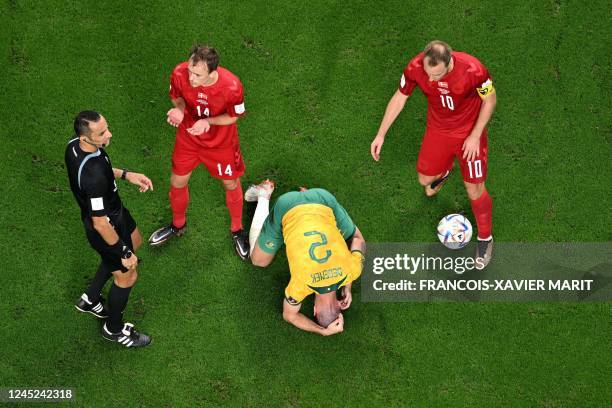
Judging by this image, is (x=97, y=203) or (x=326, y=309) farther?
(x=326, y=309)

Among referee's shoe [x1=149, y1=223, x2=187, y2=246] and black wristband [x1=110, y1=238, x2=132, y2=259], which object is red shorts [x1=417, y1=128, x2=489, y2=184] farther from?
black wristband [x1=110, y1=238, x2=132, y2=259]

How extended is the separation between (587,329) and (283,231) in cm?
339

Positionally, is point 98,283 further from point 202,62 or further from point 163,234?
point 202,62

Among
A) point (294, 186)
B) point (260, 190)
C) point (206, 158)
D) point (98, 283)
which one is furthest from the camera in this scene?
point (294, 186)

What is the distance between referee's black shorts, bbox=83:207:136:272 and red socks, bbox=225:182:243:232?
1.04 m

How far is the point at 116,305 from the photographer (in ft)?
22.6

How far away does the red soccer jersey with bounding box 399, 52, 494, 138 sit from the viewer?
644cm

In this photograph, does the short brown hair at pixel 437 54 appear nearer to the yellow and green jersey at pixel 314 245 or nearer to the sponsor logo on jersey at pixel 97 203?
the yellow and green jersey at pixel 314 245

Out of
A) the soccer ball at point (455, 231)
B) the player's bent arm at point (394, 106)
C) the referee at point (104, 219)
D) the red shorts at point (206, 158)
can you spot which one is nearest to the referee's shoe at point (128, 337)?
the referee at point (104, 219)

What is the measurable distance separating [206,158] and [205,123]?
0.65 m

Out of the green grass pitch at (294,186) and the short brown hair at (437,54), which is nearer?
the short brown hair at (437,54)

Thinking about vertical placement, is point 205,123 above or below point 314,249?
above

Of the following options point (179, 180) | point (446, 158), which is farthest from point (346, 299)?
point (179, 180)

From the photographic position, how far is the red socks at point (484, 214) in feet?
23.9
